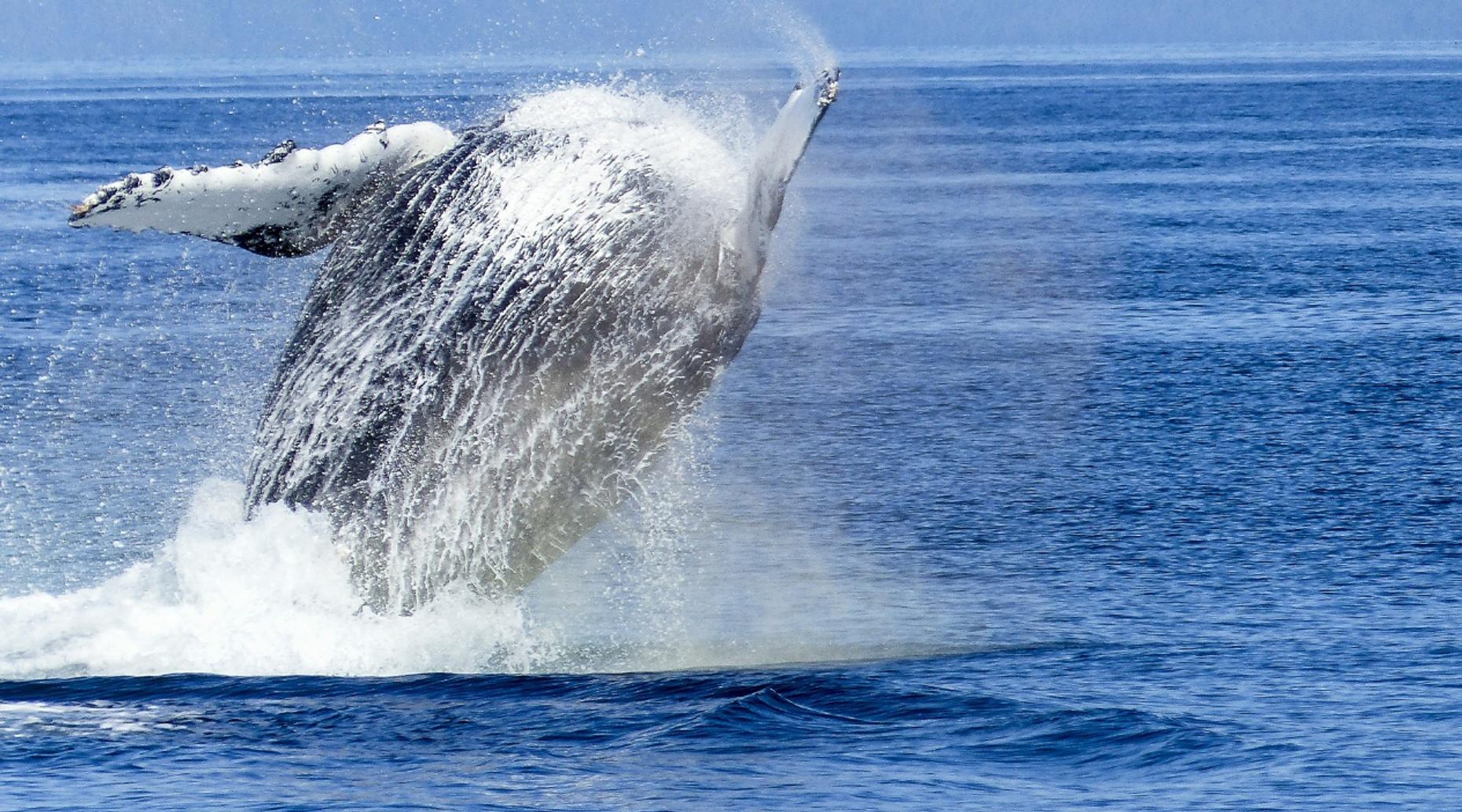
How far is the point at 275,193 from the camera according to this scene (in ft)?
28.0

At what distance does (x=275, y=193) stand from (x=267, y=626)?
6.27ft

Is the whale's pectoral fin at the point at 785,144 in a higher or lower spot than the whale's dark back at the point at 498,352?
higher

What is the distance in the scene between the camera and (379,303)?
871 centimetres

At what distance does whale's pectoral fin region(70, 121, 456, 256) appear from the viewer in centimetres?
825

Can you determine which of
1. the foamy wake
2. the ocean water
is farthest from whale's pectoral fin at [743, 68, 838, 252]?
the foamy wake

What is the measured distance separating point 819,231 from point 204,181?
19.8 m

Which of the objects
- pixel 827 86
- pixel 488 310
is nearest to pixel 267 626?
pixel 488 310

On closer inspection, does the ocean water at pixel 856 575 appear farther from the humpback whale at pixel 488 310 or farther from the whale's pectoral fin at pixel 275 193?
the whale's pectoral fin at pixel 275 193

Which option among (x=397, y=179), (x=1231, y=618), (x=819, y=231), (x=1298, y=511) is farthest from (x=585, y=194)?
(x=819, y=231)

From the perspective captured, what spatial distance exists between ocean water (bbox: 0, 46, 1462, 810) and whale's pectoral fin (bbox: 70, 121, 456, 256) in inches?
48.7

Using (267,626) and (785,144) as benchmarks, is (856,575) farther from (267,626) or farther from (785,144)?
(785,144)

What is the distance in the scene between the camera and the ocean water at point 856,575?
25.2 ft

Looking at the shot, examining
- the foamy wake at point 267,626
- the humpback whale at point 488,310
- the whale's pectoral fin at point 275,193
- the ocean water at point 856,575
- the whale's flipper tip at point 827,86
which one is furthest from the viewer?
the foamy wake at point 267,626

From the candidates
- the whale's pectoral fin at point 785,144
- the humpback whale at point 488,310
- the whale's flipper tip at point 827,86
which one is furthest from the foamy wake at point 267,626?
the whale's flipper tip at point 827,86
